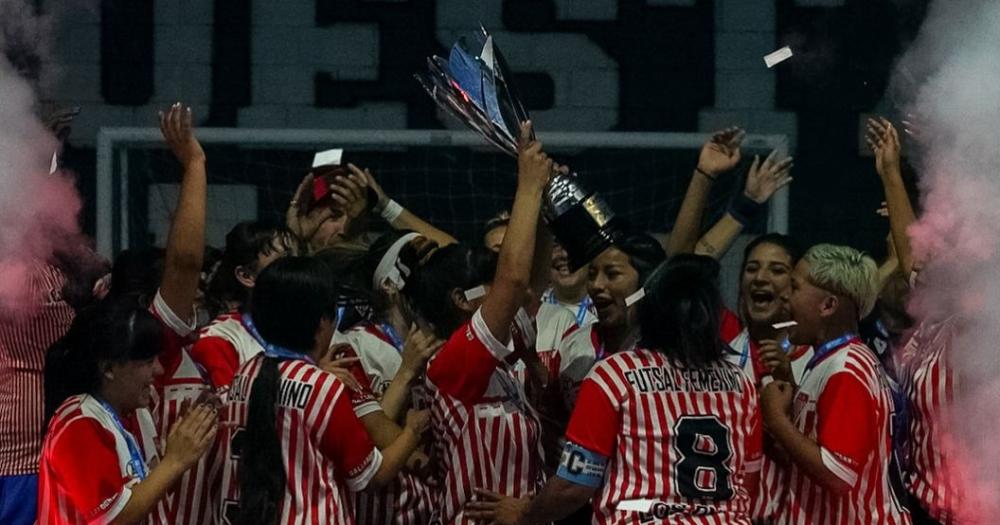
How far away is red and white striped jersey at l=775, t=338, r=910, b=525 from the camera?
5.20 m

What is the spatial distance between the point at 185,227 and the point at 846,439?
6.82 feet

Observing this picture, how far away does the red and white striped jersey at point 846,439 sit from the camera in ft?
17.0

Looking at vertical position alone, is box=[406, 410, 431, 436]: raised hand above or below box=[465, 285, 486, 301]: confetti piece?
below

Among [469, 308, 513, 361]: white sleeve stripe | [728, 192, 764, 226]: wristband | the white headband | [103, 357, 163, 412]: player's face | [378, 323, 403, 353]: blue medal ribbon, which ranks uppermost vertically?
[728, 192, 764, 226]: wristband

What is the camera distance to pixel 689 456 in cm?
495

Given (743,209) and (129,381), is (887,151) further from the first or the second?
(129,381)

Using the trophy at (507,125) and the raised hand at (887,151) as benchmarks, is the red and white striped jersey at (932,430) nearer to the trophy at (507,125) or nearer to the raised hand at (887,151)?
the raised hand at (887,151)

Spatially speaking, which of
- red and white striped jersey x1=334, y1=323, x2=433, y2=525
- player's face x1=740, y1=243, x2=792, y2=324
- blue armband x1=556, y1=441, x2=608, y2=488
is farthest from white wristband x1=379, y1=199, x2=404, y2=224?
blue armband x1=556, y1=441, x2=608, y2=488

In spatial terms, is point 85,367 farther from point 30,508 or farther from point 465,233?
point 465,233

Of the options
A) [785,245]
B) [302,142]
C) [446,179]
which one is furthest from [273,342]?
[446,179]

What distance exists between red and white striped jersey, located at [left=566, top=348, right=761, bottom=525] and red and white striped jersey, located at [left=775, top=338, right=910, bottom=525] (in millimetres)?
371

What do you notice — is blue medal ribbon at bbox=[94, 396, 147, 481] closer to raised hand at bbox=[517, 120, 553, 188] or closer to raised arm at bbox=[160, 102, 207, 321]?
raised arm at bbox=[160, 102, 207, 321]

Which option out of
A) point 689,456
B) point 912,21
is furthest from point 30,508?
point 912,21

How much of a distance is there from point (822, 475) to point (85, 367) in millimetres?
2156
